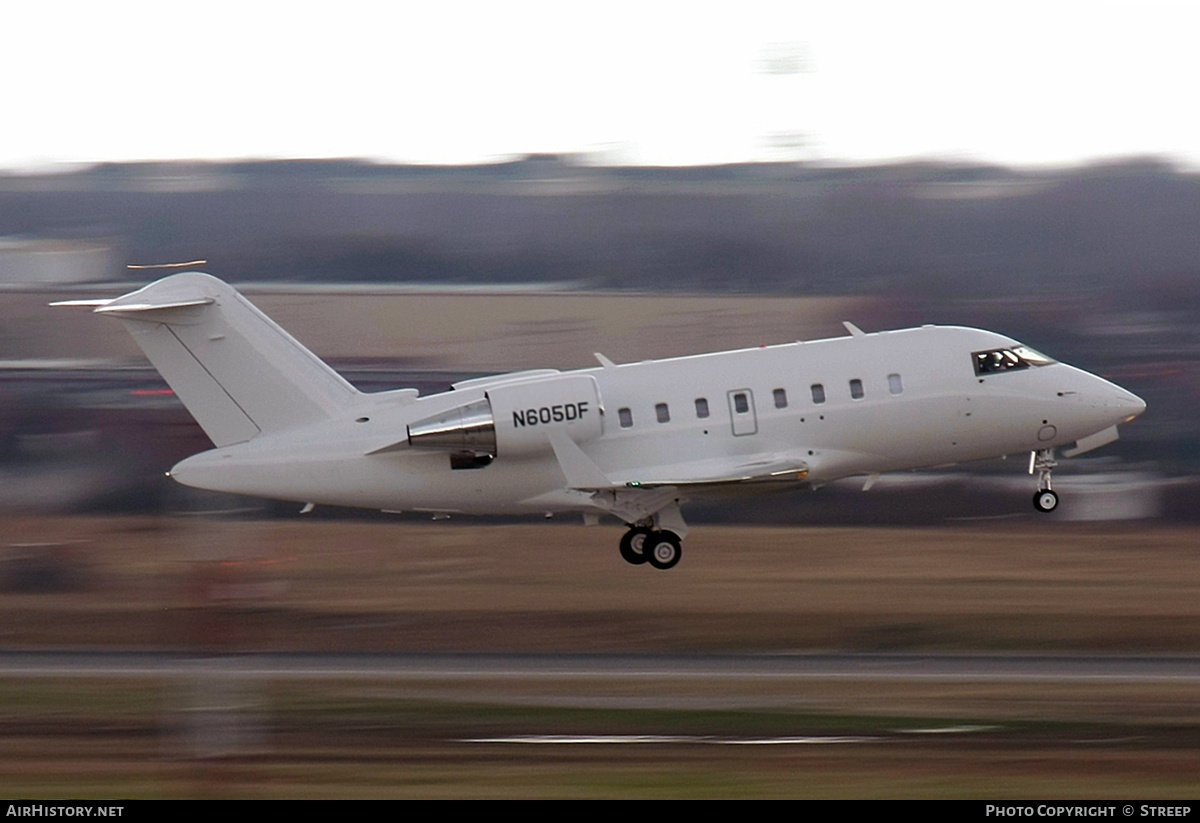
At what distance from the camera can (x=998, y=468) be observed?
54.2m

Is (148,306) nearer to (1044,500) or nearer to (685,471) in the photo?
(685,471)

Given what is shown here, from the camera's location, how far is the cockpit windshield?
30672 mm

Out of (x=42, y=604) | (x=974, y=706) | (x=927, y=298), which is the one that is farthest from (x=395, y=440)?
(x=927, y=298)

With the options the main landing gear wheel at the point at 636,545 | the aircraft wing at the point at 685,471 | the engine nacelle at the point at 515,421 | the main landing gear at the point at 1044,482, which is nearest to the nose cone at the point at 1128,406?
the main landing gear at the point at 1044,482

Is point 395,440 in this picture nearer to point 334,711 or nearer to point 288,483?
point 288,483

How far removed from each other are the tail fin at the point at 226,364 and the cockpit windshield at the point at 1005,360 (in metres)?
12.0

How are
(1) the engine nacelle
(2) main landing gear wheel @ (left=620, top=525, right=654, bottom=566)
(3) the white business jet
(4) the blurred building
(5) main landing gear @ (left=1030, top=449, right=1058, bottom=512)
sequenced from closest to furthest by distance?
(1) the engine nacelle
(3) the white business jet
(2) main landing gear wheel @ (left=620, top=525, right=654, bottom=566)
(5) main landing gear @ (left=1030, top=449, right=1058, bottom=512)
(4) the blurred building

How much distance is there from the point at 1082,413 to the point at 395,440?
13123 millimetres

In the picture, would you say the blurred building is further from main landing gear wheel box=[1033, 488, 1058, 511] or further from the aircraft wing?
main landing gear wheel box=[1033, 488, 1058, 511]

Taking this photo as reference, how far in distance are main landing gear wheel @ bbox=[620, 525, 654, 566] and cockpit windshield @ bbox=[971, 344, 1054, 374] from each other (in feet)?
23.0

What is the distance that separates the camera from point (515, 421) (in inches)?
1166

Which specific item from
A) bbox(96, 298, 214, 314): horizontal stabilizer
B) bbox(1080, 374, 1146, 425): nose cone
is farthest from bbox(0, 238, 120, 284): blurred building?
bbox(1080, 374, 1146, 425): nose cone

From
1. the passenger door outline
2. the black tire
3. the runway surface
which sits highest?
the passenger door outline

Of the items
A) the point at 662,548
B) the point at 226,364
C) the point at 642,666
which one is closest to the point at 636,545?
the point at 662,548
